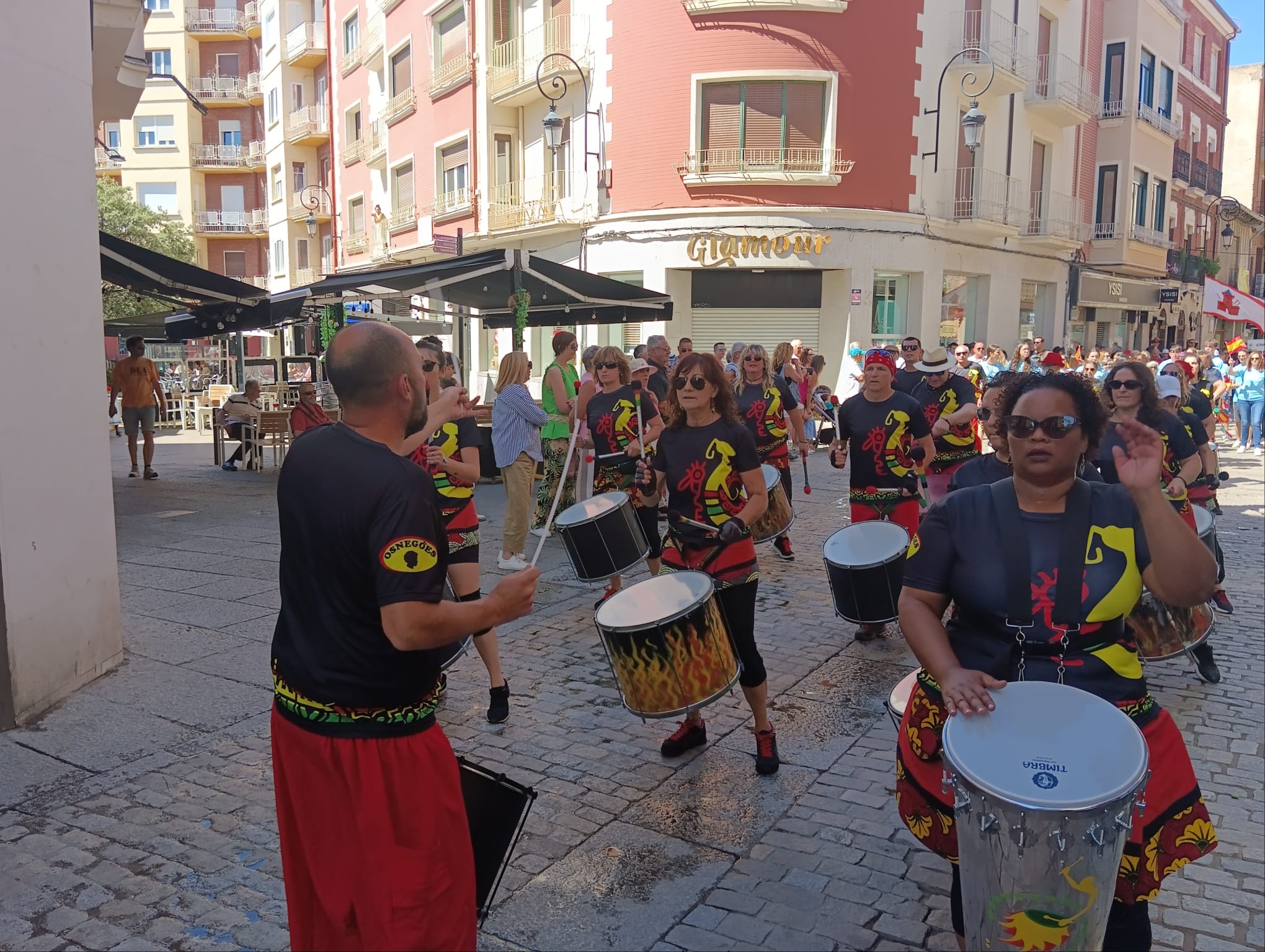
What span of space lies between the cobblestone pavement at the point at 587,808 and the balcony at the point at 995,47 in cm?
1755

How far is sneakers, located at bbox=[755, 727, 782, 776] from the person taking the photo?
4512 millimetres

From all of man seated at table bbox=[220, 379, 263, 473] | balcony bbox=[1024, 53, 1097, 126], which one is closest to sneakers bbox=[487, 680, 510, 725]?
man seated at table bbox=[220, 379, 263, 473]

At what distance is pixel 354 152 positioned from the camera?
34.4 metres

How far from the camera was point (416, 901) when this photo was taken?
7.40ft

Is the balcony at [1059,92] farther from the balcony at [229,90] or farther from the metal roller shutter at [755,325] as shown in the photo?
the balcony at [229,90]

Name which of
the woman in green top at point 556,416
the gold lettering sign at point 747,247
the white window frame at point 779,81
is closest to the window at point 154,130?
the white window frame at point 779,81

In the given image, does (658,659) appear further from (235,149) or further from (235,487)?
(235,149)

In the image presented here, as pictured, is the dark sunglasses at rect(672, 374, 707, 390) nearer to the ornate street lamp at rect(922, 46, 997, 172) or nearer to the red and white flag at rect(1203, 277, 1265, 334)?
the red and white flag at rect(1203, 277, 1265, 334)

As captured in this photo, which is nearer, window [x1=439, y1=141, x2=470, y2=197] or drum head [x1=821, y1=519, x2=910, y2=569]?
drum head [x1=821, y1=519, x2=910, y2=569]

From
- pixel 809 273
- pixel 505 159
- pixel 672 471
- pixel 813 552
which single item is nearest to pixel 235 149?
pixel 505 159

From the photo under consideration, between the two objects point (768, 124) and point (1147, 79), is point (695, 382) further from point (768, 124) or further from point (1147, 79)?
point (1147, 79)

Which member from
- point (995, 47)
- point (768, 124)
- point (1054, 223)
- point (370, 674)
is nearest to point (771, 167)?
point (768, 124)

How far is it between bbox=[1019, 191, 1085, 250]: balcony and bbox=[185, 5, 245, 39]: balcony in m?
39.8

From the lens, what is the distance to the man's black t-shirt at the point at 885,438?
6.58m
